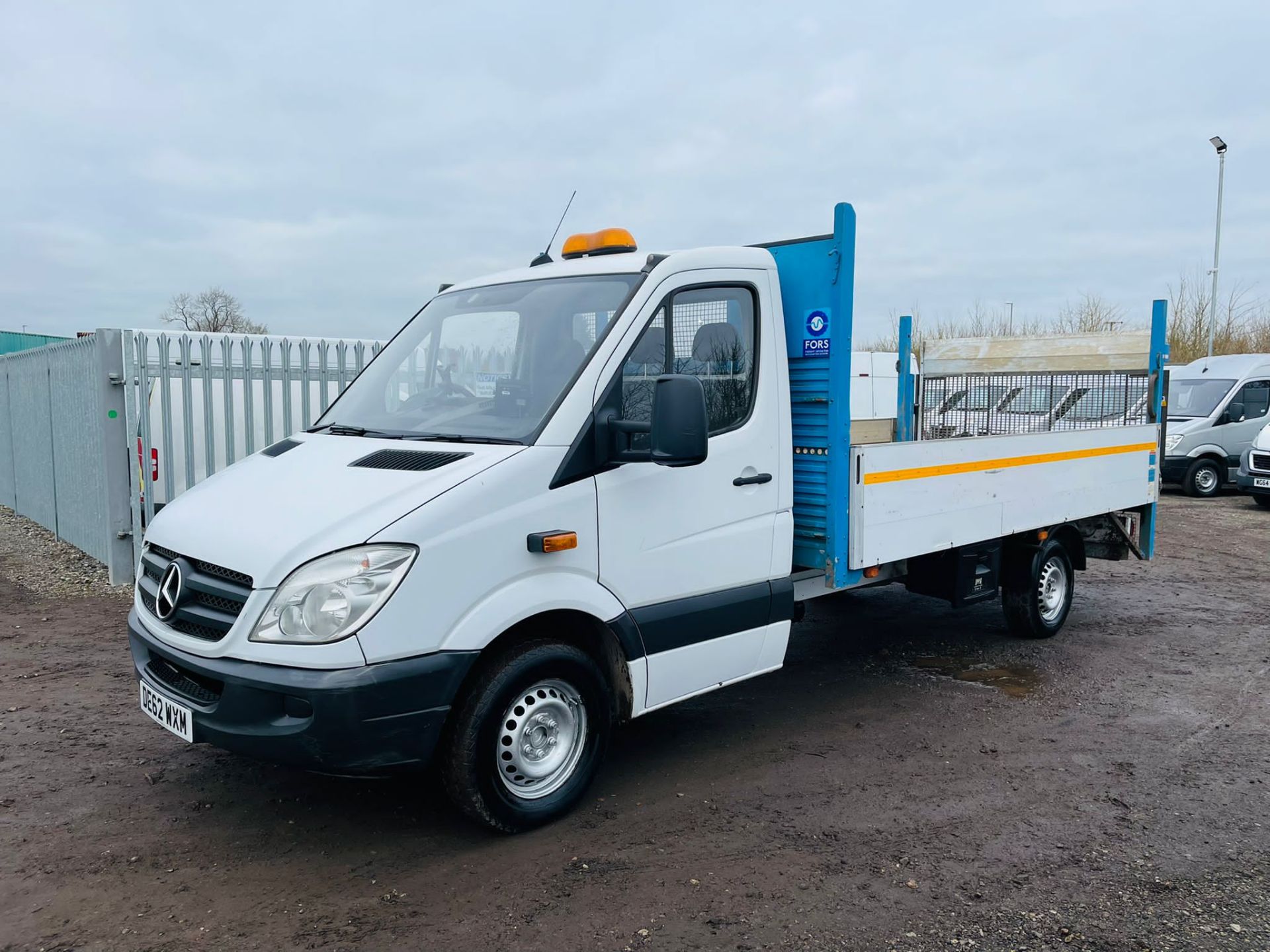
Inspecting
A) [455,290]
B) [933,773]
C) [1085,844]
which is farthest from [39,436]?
[1085,844]

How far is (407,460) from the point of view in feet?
12.8

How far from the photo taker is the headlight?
343 cm

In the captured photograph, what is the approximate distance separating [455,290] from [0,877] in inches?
126

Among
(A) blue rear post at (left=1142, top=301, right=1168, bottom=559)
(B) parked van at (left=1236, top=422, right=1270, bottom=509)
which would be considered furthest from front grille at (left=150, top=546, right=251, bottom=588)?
(B) parked van at (left=1236, top=422, right=1270, bottom=509)

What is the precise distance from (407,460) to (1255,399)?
17192 mm

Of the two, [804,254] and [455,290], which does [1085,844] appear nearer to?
[804,254]

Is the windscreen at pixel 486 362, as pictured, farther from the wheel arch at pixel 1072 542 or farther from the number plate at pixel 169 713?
the wheel arch at pixel 1072 542

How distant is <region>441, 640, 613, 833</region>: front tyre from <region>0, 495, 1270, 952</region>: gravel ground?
171 millimetres

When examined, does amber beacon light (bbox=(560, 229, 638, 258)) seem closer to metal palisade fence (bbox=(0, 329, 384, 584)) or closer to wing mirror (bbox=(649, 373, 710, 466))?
wing mirror (bbox=(649, 373, 710, 466))

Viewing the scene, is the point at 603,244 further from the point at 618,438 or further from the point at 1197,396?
the point at 1197,396

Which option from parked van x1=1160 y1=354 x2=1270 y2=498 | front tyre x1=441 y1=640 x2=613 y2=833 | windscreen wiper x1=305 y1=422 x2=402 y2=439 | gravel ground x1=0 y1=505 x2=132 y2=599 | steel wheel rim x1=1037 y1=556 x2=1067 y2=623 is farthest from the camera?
parked van x1=1160 y1=354 x2=1270 y2=498

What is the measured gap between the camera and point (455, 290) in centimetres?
514

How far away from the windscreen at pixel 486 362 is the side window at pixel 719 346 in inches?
12.9

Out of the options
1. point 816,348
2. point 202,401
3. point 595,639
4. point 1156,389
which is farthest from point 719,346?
point 202,401
